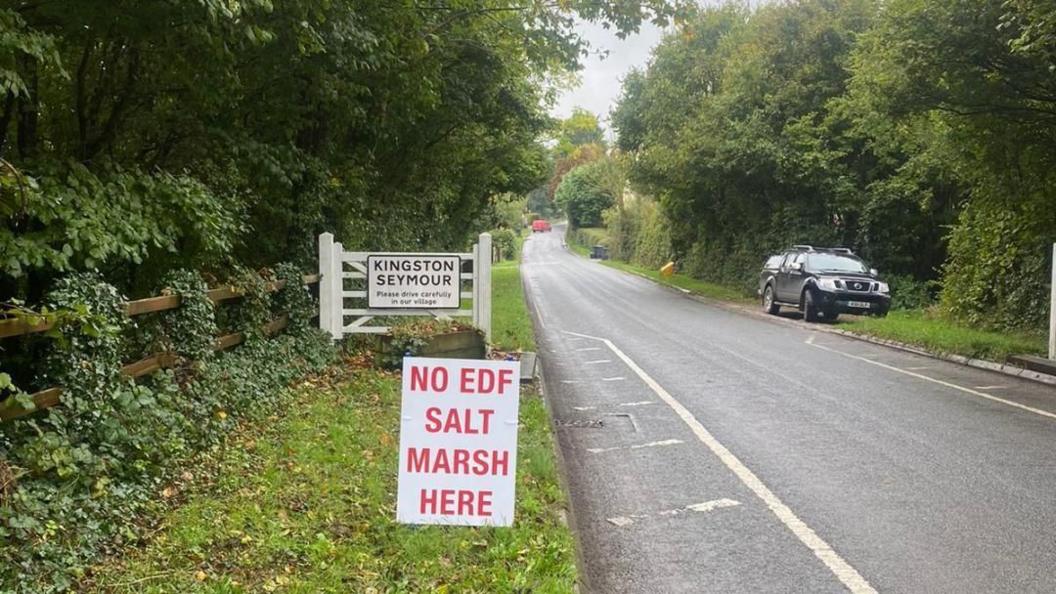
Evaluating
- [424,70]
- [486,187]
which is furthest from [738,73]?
[424,70]

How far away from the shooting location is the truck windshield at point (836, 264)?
22.1 m

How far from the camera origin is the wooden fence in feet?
15.3

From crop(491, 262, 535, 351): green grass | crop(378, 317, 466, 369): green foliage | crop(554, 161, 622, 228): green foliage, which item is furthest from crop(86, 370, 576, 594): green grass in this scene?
crop(554, 161, 622, 228): green foliage

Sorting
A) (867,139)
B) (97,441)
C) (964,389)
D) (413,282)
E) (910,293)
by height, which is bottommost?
(964,389)

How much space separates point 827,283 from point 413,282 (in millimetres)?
13523

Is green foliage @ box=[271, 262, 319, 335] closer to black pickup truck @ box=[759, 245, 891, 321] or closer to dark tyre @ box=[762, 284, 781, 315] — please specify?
black pickup truck @ box=[759, 245, 891, 321]

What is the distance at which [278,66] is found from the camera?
30.9 feet

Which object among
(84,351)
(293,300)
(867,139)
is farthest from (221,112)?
(867,139)

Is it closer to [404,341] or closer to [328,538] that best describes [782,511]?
[328,538]

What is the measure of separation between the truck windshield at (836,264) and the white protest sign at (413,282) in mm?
13845

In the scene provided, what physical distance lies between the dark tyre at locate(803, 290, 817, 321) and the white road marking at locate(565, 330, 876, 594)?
12.7 meters

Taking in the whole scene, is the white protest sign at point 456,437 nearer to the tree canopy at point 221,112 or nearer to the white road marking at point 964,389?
the tree canopy at point 221,112

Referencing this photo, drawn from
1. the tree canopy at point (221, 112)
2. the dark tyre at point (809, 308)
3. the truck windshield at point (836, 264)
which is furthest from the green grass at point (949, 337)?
the tree canopy at point (221, 112)

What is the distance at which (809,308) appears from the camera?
21703 millimetres
